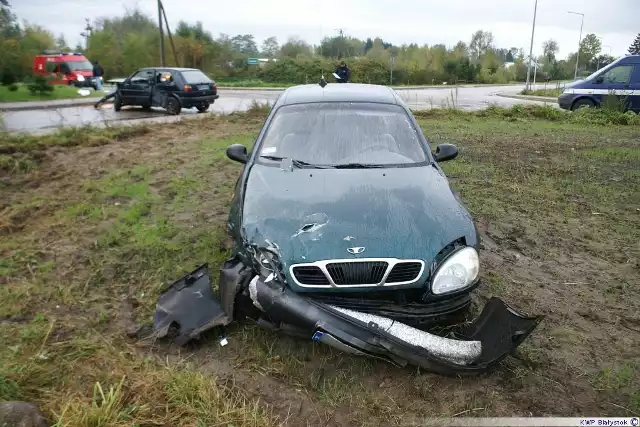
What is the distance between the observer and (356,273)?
284cm

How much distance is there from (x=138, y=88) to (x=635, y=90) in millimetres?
15966

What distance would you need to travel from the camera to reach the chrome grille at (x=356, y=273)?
2.84 metres

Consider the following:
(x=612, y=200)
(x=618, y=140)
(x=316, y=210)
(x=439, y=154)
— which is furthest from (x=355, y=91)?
(x=618, y=140)

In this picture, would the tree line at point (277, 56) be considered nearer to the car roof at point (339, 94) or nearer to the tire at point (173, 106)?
the tire at point (173, 106)

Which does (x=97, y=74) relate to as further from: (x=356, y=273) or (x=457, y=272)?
(x=457, y=272)

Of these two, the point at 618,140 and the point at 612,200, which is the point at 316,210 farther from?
the point at 618,140

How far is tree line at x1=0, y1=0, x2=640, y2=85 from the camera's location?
37.9 metres

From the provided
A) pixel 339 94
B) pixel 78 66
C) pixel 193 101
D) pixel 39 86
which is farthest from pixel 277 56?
pixel 339 94

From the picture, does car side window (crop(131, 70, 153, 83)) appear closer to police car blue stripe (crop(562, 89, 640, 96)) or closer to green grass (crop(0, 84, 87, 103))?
green grass (crop(0, 84, 87, 103))

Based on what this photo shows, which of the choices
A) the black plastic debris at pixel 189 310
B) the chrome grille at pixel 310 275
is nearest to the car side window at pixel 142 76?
the black plastic debris at pixel 189 310

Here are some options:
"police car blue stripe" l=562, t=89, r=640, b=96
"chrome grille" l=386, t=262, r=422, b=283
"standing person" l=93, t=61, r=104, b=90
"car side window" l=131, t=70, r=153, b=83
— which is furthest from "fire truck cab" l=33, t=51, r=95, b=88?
"chrome grille" l=386, t=262, r=422, b=283

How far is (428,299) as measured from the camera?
9.54 feet

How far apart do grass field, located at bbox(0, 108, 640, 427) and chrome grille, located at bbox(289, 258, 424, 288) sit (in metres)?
0.53

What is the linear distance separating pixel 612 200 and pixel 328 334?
5.37 metres
